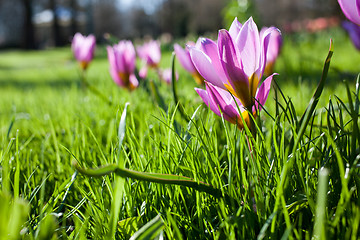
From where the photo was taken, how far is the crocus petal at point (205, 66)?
21.8 inches

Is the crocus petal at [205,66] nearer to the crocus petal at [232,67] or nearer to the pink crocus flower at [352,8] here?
the crocus petal at [232,67]

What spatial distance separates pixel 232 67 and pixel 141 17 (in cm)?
3970

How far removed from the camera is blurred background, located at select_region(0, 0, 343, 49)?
73.8 feet

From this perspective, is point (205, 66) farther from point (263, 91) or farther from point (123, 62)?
point (123, 62)

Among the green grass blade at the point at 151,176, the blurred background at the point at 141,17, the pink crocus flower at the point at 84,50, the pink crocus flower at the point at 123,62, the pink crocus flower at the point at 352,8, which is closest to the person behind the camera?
the green grass blade at the point at 151,176

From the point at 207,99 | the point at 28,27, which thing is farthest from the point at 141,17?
the point at 207,99

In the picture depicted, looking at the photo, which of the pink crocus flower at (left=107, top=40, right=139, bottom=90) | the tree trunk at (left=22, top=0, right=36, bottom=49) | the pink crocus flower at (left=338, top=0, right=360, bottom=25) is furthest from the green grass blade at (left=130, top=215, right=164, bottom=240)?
the tree trunk at (left=22, top=0, right=36, bottom=49)

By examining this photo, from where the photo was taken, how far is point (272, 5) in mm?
26969

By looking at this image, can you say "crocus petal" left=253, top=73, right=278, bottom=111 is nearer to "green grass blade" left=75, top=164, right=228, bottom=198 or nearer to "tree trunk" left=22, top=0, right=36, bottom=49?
"green grass blade" left=75, top=164, right=228, bottom=198

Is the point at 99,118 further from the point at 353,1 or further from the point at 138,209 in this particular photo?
the point at 353,1

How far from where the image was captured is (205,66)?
1.86 feet

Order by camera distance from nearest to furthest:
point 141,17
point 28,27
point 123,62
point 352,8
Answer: point 352,8 < point 123,62 < point 28,27 < point 141,17

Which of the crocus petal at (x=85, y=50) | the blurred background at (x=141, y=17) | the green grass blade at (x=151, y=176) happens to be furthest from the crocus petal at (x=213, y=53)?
the blurred background at (x=141, y=17)

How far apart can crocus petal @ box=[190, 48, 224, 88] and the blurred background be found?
35.2 ft
